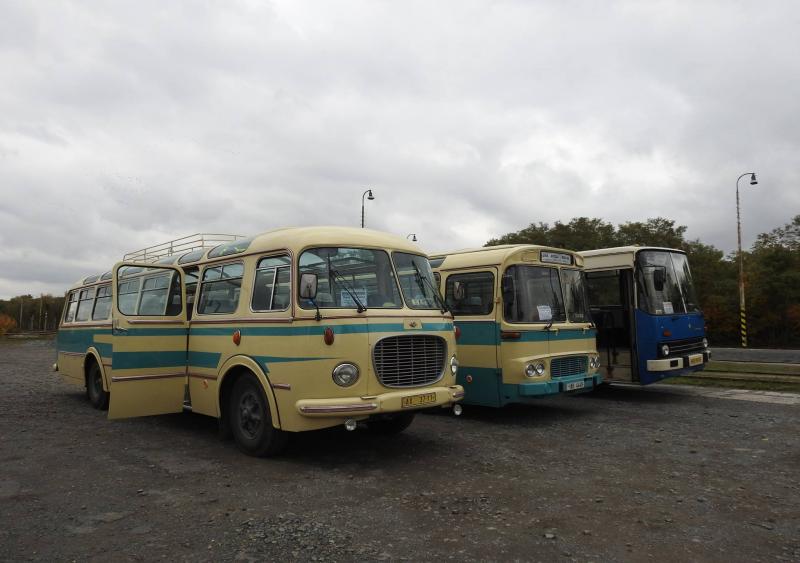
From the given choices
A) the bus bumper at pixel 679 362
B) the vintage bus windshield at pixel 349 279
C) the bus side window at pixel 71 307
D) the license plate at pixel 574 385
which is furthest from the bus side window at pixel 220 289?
the bus bumper at pixel 679 362

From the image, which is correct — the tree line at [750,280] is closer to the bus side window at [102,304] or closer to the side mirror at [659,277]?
the side mirror at [659,277]

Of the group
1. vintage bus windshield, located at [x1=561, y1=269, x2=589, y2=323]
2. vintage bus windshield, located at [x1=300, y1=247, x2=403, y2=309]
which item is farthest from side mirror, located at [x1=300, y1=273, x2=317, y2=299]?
vintage bus windshield, located at [x1=561, y1=269, x2=589, y2=323]

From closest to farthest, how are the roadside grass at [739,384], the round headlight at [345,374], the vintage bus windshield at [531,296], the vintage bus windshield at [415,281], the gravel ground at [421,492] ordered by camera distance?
the gravel ground at [421,492]
the round headlight at [345,374]
the vintage bus windshield at [415,281]
the vintage bus windshield at [531,296]
the roadside grass at [739,384]

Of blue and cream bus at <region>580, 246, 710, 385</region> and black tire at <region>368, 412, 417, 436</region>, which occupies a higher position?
blue and cream bus at <region>580, 246, 710, 385</region>

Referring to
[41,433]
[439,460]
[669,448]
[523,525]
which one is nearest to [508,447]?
[439,460]

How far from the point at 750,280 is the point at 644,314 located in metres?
32.3

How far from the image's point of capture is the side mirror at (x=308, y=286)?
6664 millimetres

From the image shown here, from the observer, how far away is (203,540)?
187 inches

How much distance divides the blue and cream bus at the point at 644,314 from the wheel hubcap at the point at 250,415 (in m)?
6.99

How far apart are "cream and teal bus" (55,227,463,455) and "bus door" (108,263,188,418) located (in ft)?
0.05

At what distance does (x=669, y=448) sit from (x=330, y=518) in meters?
4.83

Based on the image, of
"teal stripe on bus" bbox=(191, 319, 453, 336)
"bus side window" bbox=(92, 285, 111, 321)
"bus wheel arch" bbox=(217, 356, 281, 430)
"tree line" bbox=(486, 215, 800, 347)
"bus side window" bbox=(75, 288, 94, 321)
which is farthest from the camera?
"tree line" bbox=(486, 215, 800, 347)

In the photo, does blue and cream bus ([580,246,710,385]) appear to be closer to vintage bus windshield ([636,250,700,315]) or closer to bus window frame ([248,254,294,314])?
vintage bus windshield ([636,250,700,315])

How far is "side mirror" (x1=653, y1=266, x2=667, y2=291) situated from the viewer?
11438 mm
